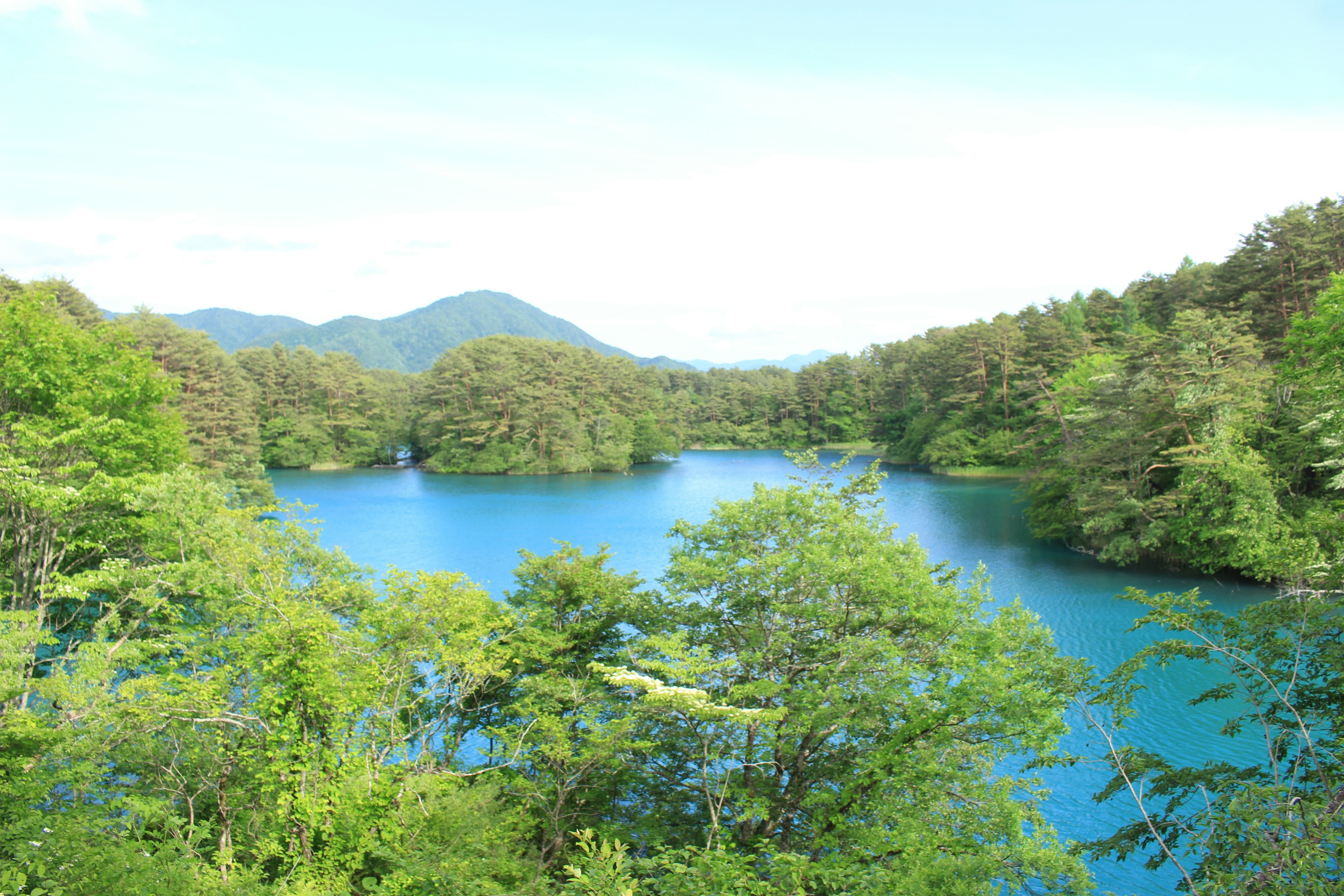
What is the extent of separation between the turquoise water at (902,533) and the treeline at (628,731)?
0.98m

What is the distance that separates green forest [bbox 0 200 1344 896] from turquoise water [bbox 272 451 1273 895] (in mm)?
833

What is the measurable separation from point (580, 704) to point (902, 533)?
67.0ft

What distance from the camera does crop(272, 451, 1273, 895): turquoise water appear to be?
1170 centimetres

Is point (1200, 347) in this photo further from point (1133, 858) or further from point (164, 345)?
point (164, 345)

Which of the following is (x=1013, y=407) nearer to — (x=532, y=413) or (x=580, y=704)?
(x=532, y=413)

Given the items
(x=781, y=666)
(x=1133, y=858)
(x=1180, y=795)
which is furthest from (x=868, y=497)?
(x=1180, y=795)

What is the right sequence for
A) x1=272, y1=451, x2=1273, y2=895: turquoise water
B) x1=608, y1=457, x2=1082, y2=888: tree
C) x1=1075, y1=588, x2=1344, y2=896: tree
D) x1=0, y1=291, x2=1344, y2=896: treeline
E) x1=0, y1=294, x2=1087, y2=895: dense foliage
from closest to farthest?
1. x1=1075, y1=588, x2=1344, y2=896: tree
2. x1=0, y1=291, x2=1344, y2=896: treeline
3. x1=0, y1=294, x2=1087, y2=895: dense foliage
4. x1=608, y1=457, x2=1082, y2=888: tree
5. x1=272, y1=451, x2=1273, y2=895: turquoise water

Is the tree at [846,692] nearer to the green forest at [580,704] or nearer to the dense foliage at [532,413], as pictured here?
the green forest at [580,704]

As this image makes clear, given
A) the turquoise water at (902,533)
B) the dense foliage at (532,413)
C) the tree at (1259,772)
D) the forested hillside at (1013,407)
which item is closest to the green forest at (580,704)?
the tree at (1259,772)

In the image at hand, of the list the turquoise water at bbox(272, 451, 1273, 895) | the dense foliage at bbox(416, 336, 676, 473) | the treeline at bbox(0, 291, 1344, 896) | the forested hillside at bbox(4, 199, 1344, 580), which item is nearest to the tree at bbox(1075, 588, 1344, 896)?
the treeline at bbox(0, 291, 1344, 896)

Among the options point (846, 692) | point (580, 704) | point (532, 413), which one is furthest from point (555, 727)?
point (532, 413)

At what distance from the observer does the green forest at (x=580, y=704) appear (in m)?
5.96

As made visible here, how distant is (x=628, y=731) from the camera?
8.08 meters

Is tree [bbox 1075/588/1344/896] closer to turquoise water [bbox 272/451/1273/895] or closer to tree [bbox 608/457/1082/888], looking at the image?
tree [bbox 608/457/1082/888]
